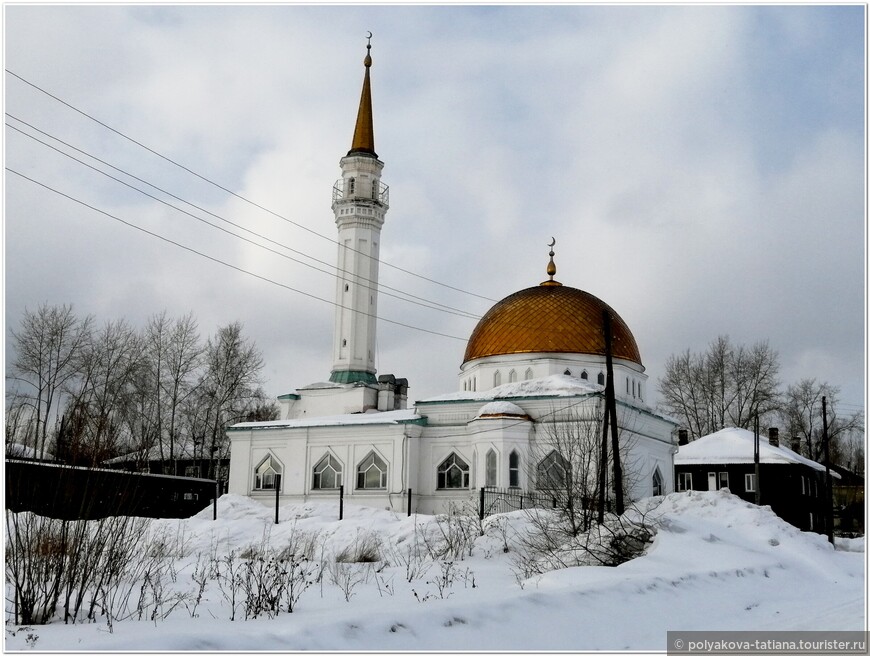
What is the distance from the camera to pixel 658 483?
3103 centimetres

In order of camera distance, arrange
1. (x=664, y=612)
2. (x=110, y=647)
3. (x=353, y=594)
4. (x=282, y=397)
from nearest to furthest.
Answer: (x=110, y=647), (x=664, y=612), (x=353, y=594), (x=282, y=397)

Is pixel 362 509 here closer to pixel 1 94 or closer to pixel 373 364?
pixel 373 364

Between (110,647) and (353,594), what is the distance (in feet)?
15.4

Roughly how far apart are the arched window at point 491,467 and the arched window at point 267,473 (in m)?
8.90

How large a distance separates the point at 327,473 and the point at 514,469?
7.78 metres

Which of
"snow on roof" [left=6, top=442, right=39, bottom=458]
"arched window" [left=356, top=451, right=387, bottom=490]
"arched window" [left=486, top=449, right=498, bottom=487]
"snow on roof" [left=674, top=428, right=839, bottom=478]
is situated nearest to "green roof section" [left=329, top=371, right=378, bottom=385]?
"arched window" [left=356, top=451, right=387, bottom=490]

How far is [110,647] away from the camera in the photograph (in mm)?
6793

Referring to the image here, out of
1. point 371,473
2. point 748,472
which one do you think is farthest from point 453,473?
point 748,472

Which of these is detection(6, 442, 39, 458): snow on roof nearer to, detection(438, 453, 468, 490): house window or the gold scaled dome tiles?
detection(438, 453, 468, 490): house window

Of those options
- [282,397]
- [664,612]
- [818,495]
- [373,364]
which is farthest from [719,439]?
[664,612]

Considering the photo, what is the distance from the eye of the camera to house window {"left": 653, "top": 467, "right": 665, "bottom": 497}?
101 ft

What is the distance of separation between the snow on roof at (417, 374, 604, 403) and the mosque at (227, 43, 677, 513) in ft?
0.18

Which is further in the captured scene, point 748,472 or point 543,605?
point 748,472

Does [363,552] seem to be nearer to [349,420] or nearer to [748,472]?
[349,420]
